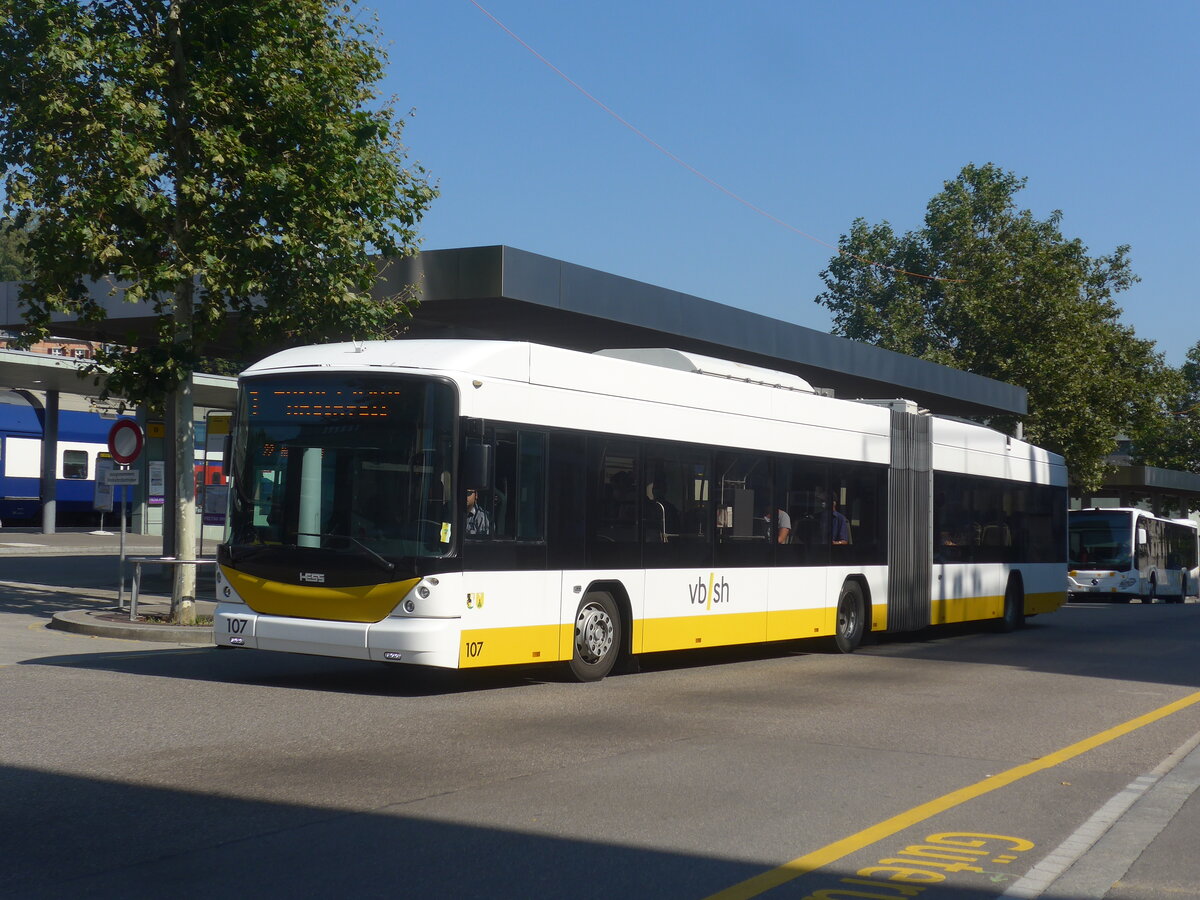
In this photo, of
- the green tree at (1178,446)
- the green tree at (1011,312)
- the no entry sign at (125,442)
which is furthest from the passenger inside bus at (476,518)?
the green tree at (1178,446)

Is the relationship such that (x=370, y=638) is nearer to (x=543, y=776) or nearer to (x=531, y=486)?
(x=531, y=486)

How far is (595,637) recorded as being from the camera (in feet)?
44.0

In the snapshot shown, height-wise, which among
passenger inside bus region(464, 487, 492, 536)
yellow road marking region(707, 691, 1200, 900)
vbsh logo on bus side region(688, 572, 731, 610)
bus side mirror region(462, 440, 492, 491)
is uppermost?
bus side mirror region(462, 440, 492, 491)

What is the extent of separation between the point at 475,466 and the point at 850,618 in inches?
323

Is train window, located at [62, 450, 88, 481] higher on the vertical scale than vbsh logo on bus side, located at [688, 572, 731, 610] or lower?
higher

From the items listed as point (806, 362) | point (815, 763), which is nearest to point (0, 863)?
Answer: point (815, 763)

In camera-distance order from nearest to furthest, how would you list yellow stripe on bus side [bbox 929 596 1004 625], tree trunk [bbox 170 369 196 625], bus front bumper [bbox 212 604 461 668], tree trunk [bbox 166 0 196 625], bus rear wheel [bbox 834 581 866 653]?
1. bus front bumper [bbox 212 604 461 668]
2. tree trunk [bbox 166 0 196 625]
3. bus rear wheel [bbox 834 581 866 653]
4. tree trunk [bbox 170 369 196 625]
5. yellow stripe on bus side [bbox 929 596 1004 625]

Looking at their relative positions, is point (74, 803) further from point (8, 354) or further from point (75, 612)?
point (8, 354)

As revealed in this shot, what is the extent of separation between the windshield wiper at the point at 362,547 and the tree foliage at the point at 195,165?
21.1ft

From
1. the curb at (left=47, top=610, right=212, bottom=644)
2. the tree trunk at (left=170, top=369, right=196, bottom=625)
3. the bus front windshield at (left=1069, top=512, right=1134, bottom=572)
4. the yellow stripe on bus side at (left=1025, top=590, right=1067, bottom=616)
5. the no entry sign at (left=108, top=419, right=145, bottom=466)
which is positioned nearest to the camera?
the curb at (left=47, top=610, right=212, bottom=644)

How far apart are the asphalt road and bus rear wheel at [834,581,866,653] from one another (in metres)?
2.86

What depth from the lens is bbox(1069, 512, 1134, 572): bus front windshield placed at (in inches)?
1753

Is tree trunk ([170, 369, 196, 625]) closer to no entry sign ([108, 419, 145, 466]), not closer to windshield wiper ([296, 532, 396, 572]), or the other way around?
no entry sign ([108, 419, 145, 466])

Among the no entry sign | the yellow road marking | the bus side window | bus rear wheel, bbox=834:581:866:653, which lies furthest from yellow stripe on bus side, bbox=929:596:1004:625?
the no entry sign
